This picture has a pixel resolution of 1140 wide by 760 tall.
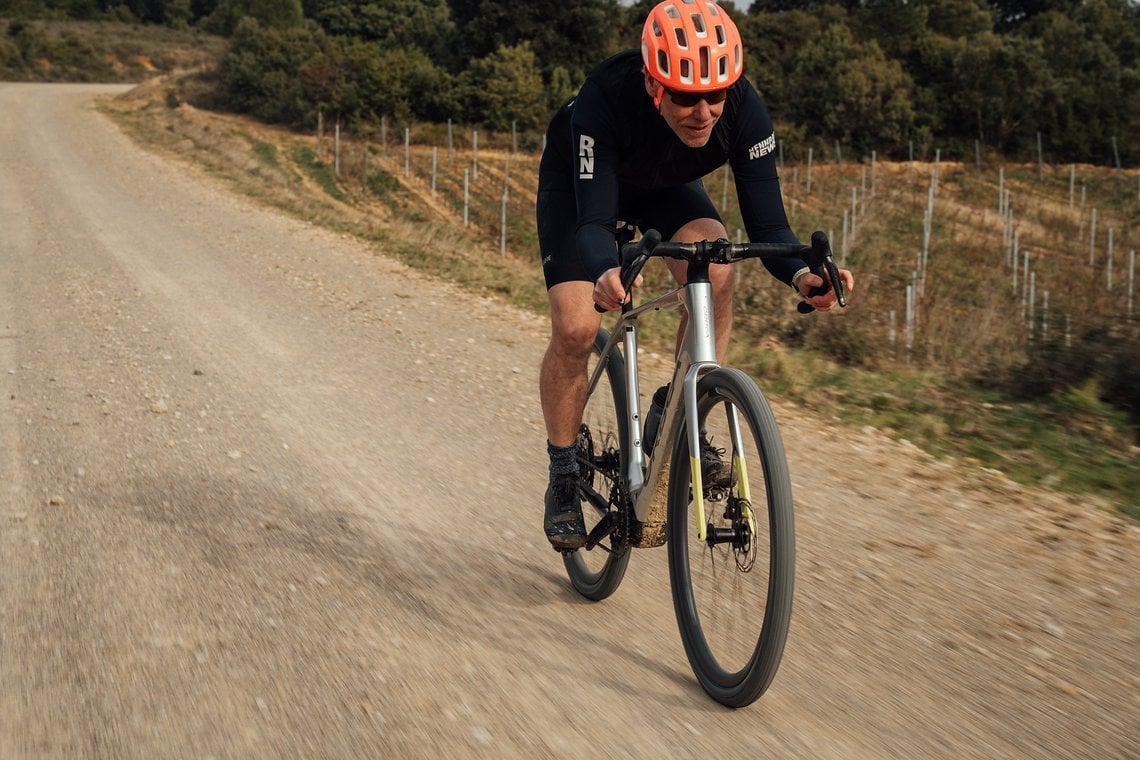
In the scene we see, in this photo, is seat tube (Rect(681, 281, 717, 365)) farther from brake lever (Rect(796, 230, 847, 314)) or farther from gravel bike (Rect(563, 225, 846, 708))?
brake lever (Rect(796, 230, 847, 314))

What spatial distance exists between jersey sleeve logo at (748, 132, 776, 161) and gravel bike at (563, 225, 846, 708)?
547 millimetres

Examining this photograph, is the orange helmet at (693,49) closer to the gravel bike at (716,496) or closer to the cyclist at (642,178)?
the cyclist at (642,178)

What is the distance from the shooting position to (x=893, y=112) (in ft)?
173

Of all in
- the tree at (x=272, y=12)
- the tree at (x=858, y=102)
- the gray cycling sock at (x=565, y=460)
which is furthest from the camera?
the tree at (x=272, y=12)

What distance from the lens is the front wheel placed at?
2572 millimetres

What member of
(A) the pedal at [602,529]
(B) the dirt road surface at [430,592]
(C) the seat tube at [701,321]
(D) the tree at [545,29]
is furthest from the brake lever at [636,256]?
(D) the tree at [545,29]

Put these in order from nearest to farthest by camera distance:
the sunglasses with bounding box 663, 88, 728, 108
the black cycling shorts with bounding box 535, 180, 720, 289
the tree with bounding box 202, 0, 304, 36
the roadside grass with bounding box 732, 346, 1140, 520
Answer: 1. the sunglasses with bounding box 663, 88, 728, 108
2. the black cycling shorts with bounding box 535, 180, 720, 289
3. the roadside grass with bounding box 732, 346, 1140, 520
4. the tree with bounding box 202, 0, 304, 36

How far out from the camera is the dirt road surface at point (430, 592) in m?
2.73

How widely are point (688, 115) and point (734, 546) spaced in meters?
1.30

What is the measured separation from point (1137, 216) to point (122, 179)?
35.7m

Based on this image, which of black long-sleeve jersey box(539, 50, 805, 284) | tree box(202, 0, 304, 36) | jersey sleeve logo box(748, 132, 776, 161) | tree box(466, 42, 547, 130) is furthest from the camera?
tree box(202, 0, 304, 36)

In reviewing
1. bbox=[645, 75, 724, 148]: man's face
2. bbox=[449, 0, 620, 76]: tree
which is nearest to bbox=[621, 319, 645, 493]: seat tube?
bbox=[645, 75, 724, 148]: man's face

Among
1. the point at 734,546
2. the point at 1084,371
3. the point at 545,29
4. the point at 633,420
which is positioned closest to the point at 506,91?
the point at 545,29

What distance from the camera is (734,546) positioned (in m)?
2.85
